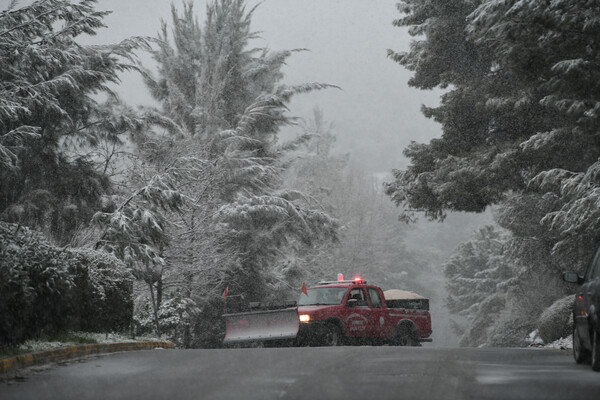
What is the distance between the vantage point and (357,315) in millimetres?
17938

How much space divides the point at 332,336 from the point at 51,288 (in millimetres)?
8328

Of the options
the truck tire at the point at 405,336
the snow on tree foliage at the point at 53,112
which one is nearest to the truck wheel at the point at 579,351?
the truck tire at the point at 405,336

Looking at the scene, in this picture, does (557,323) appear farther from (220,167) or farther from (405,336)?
(220,167)

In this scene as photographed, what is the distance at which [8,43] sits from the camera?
16.3 m

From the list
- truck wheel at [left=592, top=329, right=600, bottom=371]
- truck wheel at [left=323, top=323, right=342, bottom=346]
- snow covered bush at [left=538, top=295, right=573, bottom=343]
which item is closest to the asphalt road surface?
truck wheel at [left=592, top=329, right=600, bottom=371]

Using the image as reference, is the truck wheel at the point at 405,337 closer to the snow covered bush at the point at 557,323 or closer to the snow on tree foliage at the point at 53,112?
the snow covered bush at the point at 557,323

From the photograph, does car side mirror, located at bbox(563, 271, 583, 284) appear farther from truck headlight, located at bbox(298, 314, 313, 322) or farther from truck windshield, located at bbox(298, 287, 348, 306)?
truck windshield, located at bbox(298, 287, 348, 306)

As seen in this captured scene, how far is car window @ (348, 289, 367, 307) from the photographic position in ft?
59.8

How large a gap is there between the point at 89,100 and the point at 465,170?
1118 cm

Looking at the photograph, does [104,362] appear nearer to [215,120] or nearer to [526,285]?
[215,120]

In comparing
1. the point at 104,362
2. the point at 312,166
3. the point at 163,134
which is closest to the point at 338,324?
the point at 104,362

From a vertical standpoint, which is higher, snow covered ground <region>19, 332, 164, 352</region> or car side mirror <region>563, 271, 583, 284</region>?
car side mirror <region>563, 271, 583, 284</region>

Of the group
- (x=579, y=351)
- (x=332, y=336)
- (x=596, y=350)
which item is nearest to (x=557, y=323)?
(x=332, y=336)

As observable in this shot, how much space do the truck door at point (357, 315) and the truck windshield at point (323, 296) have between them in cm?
25
